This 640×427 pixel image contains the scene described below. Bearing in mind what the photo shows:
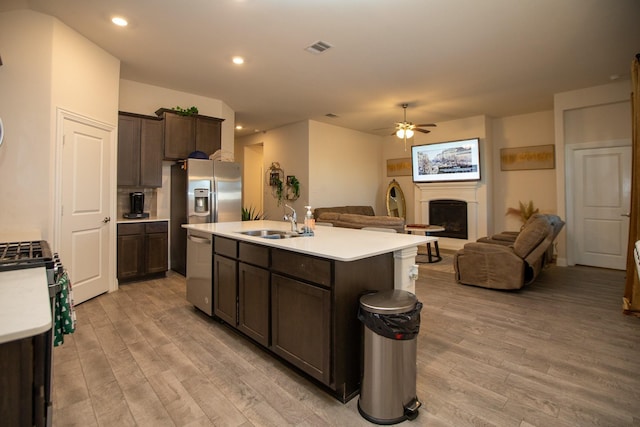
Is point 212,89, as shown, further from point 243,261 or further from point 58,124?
point 243,261

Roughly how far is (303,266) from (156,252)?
131 inches

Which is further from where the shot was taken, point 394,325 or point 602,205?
point 602,205

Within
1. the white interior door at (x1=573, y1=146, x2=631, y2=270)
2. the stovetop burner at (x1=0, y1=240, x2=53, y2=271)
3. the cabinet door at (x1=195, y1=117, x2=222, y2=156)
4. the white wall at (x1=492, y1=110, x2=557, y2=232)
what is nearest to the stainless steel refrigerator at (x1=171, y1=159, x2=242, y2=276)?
the cabinet door at (x1=195, y1=117, x2=222, y2=156)

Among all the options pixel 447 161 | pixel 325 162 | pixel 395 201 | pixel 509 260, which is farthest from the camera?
pixel 395 201

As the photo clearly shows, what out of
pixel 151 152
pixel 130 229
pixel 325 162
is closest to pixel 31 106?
pixel 151 152

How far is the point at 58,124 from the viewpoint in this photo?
3203mm

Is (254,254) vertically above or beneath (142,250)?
above

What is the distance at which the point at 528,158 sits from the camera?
21.2 feet

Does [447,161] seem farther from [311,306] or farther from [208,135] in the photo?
Answer: [311,306]

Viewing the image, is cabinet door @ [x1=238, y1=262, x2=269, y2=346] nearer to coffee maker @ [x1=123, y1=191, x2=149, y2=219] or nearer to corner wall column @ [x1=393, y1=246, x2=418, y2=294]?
corner wall column @ [x1=393, y1=246, x2=418, y2=294]

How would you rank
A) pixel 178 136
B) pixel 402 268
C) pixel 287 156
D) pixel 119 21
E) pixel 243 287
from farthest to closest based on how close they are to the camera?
pixel 287 156, pixel 178 136, pixel 119 21, pixel 243 287, pixel 402 268

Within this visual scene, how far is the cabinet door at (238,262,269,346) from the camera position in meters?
2.31

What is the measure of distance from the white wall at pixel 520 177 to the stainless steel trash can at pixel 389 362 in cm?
602

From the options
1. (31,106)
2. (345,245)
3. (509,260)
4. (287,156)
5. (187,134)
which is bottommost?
(509,260)
